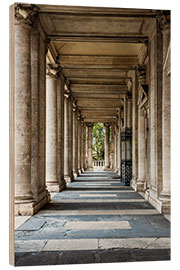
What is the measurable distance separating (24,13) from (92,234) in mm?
5829

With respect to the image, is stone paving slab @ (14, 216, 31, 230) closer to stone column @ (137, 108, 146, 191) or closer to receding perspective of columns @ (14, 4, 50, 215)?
receding perspective of columns @ (14, 4, 50, 215)

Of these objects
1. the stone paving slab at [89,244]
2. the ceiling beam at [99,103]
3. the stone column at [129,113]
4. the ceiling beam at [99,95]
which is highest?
the ceiling beam at [99,95]

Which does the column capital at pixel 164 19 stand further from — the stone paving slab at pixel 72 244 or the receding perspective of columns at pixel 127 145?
the receding perspective of columns at pixel 127 145

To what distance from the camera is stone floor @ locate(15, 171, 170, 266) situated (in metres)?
4.70

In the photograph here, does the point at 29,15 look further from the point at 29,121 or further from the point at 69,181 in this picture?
the point at 69,181

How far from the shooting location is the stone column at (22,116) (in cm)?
787

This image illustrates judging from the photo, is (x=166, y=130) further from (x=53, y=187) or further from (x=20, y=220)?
(x=53, y=187)

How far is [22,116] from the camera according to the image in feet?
26.0

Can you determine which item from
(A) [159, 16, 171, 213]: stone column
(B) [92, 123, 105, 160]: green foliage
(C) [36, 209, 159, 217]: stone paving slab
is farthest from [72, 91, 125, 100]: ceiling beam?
(B) [92, 123, 105, 160]: green foliage

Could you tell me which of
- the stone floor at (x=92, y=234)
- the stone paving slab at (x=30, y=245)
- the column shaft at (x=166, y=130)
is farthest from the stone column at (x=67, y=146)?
the stone paving slab at (x=30, y=245)

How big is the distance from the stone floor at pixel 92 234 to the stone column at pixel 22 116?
0.67 metres

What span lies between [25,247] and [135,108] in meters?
9.93

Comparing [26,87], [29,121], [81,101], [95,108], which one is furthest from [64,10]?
[95,108]

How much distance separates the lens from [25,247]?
5.24 meters
